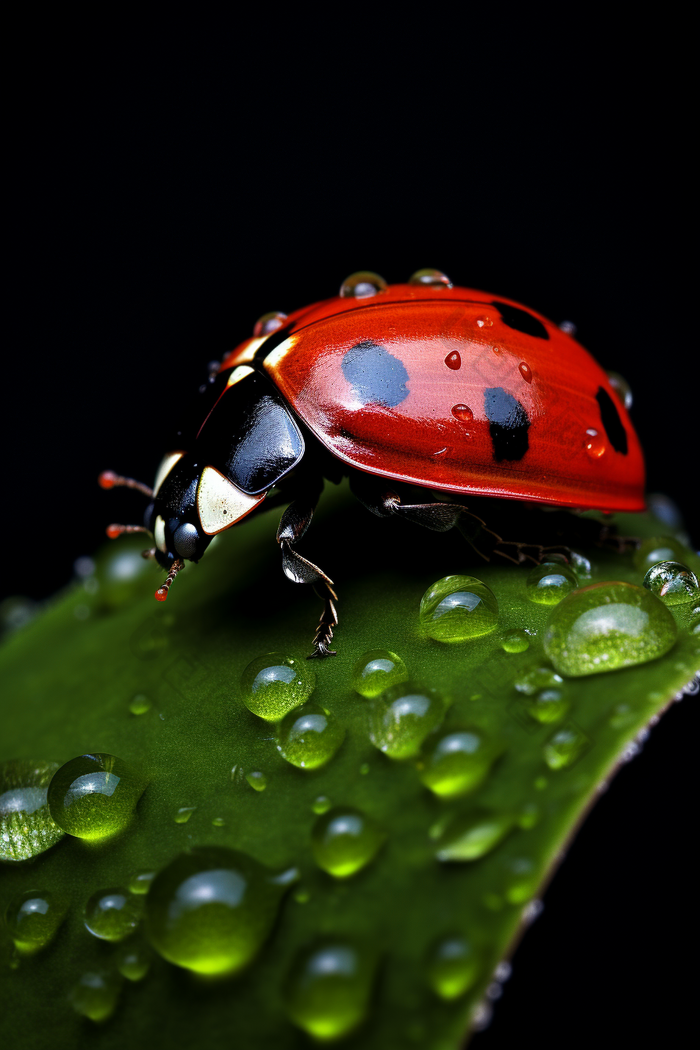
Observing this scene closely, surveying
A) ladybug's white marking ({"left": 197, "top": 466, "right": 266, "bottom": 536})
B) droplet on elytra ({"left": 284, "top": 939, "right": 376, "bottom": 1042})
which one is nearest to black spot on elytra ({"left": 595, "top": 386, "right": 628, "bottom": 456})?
ladybug's white marking ({"left": 197, "top": 466, "right": 266, "bottom": 536})

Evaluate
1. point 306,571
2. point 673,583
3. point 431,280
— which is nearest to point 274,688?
point 306,571

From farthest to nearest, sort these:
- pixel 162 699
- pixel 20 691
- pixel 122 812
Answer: pixel 20 691
pixel 162 699
pixel 122 812

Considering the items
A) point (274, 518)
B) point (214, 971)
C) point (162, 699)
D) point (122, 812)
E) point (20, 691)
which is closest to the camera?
point (214, 971)

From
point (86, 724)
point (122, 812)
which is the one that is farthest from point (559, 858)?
point (86, 724)

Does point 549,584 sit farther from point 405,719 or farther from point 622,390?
point 622,390

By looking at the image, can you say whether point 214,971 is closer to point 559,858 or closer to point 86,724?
point 559,858
